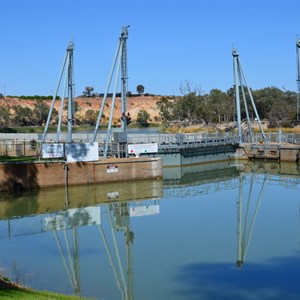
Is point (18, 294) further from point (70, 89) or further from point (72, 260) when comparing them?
point (70, 89)

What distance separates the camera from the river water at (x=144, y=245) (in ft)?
Result: 52.7

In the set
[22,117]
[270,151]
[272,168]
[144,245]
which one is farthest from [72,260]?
[22,117]

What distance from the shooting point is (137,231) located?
24453 mm

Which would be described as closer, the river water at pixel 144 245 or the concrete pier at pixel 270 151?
the river water at pixel 144 245

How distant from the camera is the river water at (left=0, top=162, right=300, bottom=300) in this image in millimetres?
16062

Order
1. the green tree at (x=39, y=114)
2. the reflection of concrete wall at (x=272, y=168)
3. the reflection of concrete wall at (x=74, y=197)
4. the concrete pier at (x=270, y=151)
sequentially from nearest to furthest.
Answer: the reflection of concrete wall at (x=74, y=197) < the reflection of concrete wall at (x=272, y=168) < the concrete pier at (x=270, y=151) < the green tree at (x=39, y=114)

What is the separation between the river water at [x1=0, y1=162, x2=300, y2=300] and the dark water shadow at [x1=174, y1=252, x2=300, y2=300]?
0.03 metres

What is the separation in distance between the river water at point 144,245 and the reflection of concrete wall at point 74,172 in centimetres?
69

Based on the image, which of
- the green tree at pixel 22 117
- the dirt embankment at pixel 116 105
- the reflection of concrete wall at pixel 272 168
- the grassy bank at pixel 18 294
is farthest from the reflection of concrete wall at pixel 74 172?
the dirt embankment at pixel 116 105

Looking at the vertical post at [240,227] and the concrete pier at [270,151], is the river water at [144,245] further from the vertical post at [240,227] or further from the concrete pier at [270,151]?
the concrete pier at [270,151]

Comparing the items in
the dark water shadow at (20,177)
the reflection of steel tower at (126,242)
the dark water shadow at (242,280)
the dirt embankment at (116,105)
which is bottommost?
the dark water shadow at (242,280)

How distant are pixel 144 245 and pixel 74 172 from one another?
1584cm

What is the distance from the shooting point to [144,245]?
2138cm

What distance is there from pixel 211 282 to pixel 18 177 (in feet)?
68.1
